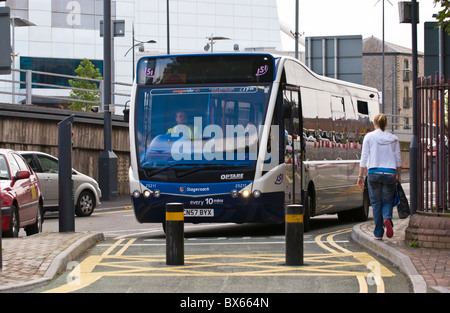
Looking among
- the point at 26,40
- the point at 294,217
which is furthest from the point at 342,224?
the point at 26,40

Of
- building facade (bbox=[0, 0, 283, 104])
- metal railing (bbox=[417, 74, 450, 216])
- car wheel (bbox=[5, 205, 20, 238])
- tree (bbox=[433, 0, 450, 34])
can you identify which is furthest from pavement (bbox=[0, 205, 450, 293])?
building facade (bbox=[0, 0, 283, 104])

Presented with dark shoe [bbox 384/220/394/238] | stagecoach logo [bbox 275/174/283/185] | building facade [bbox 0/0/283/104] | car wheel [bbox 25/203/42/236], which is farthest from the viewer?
building facade [bbox 0/0/283/104]

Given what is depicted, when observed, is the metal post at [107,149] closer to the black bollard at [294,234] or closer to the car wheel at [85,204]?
the car wheel at [85,204]

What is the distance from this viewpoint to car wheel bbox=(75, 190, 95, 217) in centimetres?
2328

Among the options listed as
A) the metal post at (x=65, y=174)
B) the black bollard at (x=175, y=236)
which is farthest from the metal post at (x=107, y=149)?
the black bollard at (x=175, y=236)

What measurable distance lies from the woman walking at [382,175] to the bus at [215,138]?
7.08 feet

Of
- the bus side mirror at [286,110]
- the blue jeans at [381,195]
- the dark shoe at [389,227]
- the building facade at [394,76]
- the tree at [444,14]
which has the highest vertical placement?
the building facade at [394,76]

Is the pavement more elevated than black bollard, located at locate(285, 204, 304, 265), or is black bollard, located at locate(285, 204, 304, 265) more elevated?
black bollard, located at locate(285, 204, 304, 265)

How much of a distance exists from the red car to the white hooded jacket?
19.1ft

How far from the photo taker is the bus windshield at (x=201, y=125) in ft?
48.5

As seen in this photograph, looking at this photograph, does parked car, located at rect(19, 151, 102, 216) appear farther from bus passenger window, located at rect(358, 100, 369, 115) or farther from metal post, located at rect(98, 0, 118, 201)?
bus passenger window, located at rect(358, 100, 369, 115)

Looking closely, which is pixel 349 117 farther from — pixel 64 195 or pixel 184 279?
pixel 184 279

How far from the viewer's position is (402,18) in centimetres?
1803
